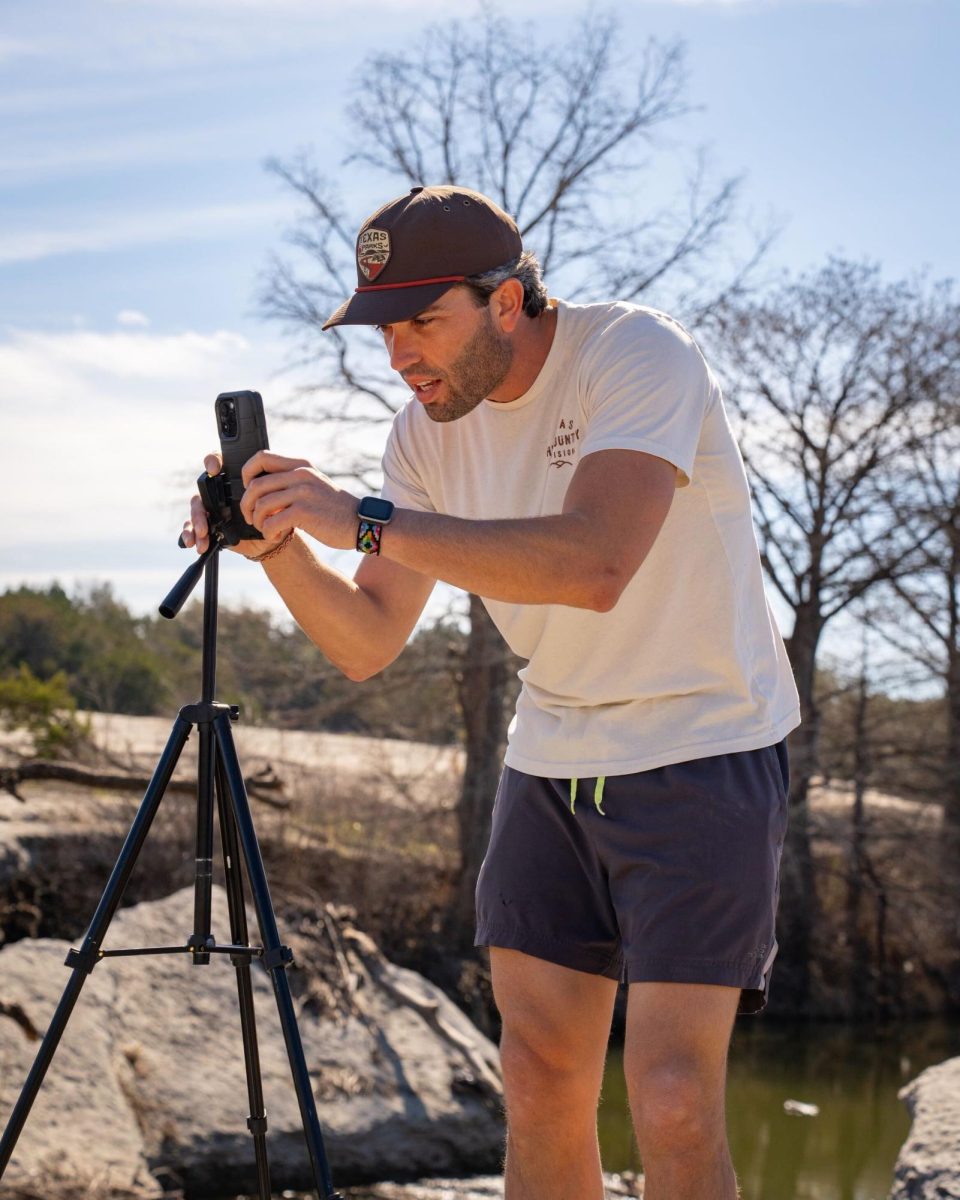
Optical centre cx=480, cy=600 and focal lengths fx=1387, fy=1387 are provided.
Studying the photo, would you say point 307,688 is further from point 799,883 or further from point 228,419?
point 228,419

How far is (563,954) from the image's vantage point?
2.38 metres

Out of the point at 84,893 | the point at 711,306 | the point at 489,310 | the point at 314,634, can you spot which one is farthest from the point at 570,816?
the point at 711,306

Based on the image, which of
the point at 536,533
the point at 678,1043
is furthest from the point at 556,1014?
the point at 536,533

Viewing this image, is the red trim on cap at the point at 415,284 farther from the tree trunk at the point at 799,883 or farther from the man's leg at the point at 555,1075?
the tree trunk at the point at 799,883

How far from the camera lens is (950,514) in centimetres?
1320

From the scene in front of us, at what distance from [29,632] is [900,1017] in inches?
389

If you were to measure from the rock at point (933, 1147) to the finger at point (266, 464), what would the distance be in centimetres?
235

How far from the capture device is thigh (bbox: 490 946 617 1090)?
7.77 feet

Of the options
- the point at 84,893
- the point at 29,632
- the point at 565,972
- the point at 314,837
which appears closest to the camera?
the point at 565,972

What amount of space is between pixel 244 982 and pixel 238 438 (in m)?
1.00

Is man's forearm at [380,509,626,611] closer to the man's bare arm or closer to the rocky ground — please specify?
the man's bare arm

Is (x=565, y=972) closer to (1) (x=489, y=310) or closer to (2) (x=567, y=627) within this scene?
(2) (x=567, y=627)

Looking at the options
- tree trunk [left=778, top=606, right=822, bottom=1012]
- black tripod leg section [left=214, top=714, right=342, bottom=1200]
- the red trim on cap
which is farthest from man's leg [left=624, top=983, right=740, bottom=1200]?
tree trunk [left=778, top=606, right=822, bottom=1012]

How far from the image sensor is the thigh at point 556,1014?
2.37 metres
